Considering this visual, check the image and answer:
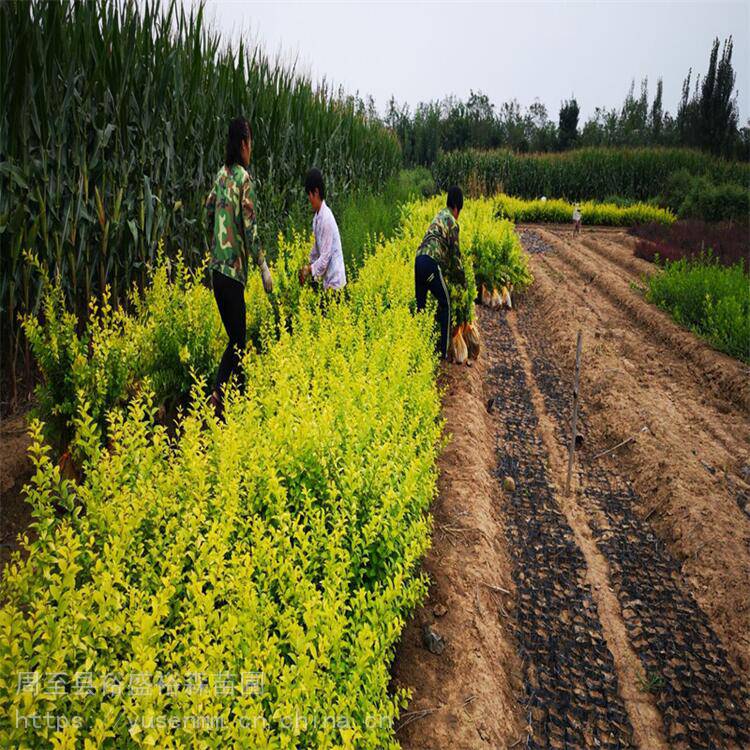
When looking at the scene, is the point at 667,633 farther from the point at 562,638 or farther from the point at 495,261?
the point at 495,261

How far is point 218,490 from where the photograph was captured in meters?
2.54

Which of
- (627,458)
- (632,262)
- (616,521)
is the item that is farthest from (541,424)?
(632,262)

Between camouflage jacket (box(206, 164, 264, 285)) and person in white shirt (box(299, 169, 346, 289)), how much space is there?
3.45 feet

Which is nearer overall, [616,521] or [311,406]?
[311,406]

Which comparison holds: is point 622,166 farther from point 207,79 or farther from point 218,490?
point 218,490

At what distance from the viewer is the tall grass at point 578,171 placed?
105 ft

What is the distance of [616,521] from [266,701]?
3.86 m

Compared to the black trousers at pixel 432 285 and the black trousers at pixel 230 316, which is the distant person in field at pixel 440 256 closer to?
the black trousers at pixel 432 285

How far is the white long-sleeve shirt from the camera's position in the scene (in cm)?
558

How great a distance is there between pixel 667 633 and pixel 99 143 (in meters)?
5.88

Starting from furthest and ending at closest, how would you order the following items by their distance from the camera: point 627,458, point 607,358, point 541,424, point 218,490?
1. point 607,358
2. point 541,424
3. point 627,458
4. point 218,490

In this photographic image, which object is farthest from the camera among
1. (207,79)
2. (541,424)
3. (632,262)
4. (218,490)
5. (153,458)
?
(632,262)

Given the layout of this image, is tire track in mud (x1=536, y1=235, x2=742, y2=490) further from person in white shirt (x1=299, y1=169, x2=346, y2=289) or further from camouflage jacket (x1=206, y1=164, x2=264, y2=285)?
camouflage jacket (x1=206, y1=164, x2=264, y2=285)

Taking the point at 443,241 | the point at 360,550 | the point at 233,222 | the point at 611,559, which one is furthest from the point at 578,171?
the point at 360,550
